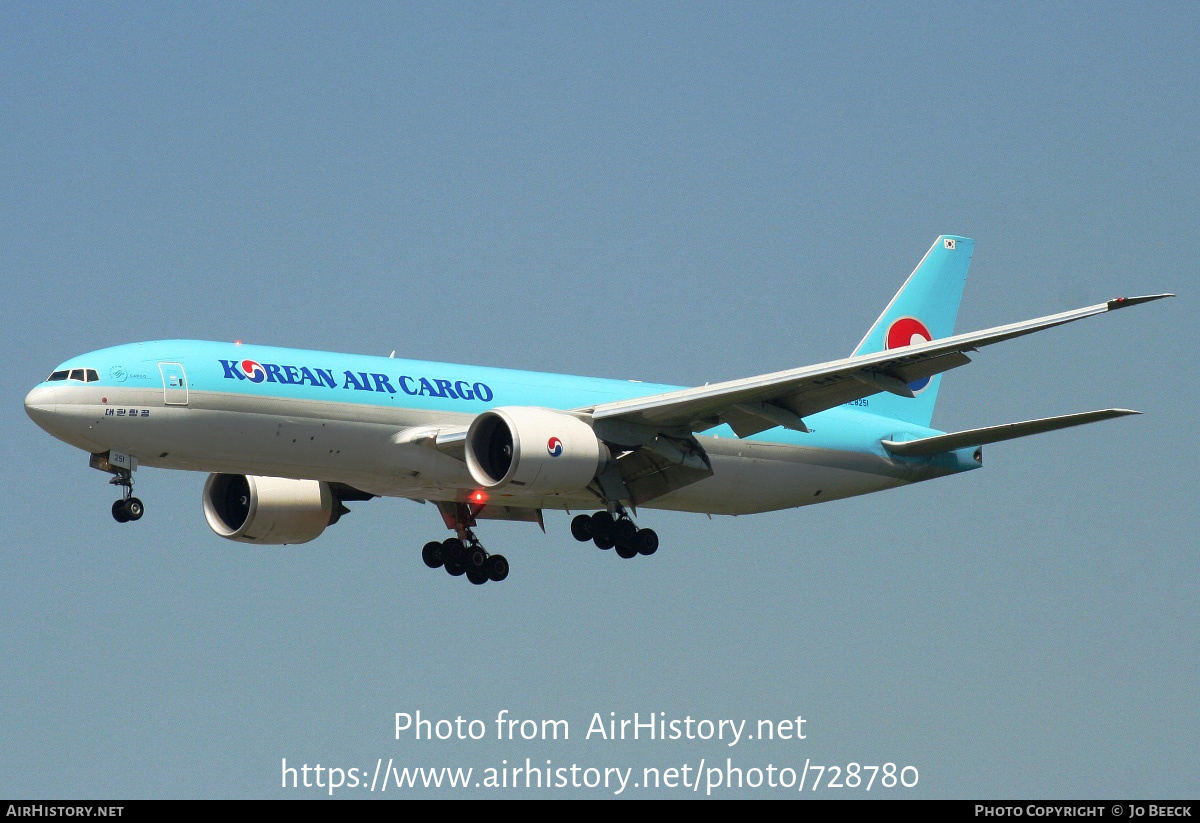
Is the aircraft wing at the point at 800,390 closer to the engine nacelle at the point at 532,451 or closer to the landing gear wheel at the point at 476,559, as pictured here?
the engine nacelle at the point at 532,451

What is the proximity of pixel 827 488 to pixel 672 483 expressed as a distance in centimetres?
568

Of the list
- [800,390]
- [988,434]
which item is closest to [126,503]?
[800,390]

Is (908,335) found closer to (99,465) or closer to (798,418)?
(798,418)

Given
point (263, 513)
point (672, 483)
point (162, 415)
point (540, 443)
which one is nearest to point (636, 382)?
point (672, 483)

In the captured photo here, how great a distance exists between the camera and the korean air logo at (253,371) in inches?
1407

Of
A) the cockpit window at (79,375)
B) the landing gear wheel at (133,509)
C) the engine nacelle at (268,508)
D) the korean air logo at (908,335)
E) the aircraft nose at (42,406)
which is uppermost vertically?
the korean air logo at (908,335)

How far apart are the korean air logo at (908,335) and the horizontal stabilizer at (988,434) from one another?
10.6 feet

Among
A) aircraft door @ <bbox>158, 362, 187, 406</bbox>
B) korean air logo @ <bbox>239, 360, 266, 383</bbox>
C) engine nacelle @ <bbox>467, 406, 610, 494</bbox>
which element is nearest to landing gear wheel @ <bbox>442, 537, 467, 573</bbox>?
engine nacelle @ <bbox>467, 406, 610, 494</bbox>

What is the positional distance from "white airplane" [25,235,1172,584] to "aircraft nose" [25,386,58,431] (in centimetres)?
4

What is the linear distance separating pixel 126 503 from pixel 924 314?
22509 mm

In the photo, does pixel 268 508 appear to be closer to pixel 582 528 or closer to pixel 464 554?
pixel 464 554

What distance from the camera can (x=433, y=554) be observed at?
43.2 m

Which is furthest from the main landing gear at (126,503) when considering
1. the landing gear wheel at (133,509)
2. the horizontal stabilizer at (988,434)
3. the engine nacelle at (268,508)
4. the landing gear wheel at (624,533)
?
the horizontal stabilizer at (988,434)

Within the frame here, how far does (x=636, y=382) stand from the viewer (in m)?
42.2
